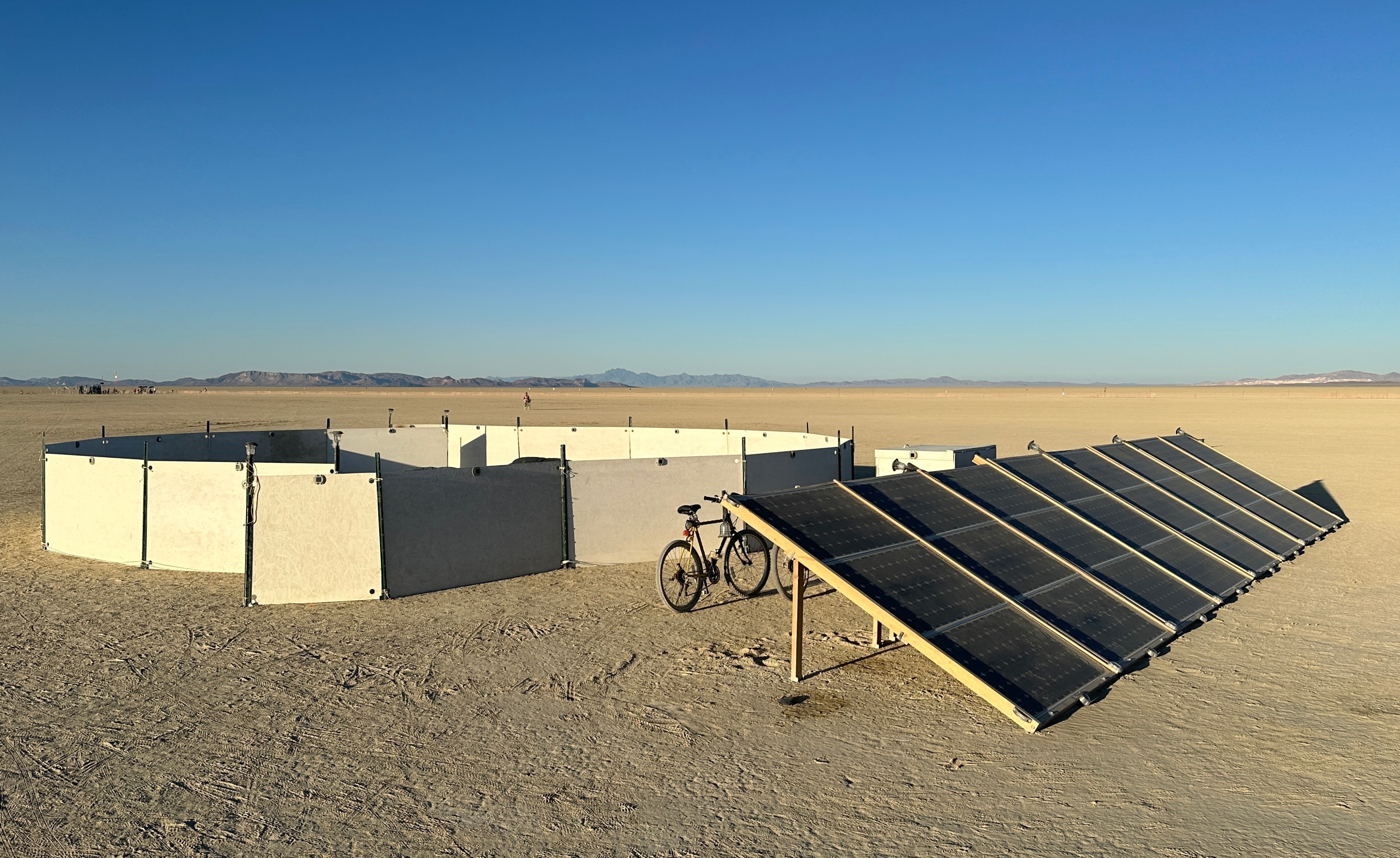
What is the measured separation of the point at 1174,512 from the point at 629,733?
32.5 feet

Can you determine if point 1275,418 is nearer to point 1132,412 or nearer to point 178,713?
point 1132,412

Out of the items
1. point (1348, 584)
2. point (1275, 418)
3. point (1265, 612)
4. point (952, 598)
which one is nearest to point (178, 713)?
point (952, 598)

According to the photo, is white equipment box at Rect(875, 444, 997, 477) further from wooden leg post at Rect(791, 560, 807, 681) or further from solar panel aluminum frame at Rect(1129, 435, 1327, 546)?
wooden leg post at Rect(791, 560, 807, 681)

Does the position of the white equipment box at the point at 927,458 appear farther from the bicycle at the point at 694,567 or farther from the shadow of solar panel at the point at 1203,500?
the bicycle at the point at 694,567

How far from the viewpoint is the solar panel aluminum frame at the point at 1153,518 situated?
12.0 meters

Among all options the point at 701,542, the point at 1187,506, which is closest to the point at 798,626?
the point at 701,542

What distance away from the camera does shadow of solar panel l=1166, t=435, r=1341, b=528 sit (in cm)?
1603

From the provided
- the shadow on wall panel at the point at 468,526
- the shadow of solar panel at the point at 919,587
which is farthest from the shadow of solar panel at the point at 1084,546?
the shadow on wall panel at the point at 468,526

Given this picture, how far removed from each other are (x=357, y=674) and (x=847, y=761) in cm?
493

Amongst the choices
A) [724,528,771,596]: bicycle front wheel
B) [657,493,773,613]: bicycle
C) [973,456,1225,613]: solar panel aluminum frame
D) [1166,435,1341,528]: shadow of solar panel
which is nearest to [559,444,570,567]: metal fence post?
[657,493,773,613]: bicycle

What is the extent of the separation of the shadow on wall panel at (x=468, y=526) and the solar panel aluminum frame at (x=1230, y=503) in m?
9.70

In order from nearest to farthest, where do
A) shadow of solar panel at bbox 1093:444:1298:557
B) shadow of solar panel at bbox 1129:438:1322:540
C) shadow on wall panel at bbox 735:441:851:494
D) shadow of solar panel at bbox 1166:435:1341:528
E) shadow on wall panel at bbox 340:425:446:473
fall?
1. shadow of solar panel at bbox 1093:444:1298:557
2. shadow on wall panel at bbox 735:441:851:494
3. shadow of solar panel at bbox 1129:438:1322:540
4. shadow of solar panel at bbox 1166:435:1341:528
5. shadow on wall panel at bbox 340:425:446:473

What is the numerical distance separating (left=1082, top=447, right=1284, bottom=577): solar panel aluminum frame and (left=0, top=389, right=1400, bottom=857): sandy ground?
1.33ft

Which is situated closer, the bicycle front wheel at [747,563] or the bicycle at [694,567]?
the bicycle at [694,567]
